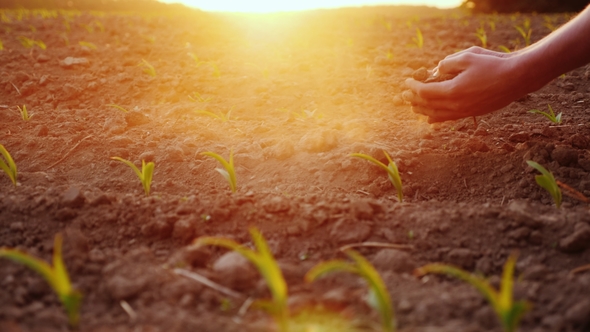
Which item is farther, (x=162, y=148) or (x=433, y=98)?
(x=162, y=148)

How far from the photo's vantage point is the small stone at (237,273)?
1254mm

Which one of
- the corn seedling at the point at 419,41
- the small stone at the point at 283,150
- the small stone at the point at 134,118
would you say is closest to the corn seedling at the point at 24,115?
the small stone at the point at 134,118

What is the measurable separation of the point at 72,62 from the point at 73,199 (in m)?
2.96

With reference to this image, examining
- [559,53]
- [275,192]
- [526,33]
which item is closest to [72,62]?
[275,192]

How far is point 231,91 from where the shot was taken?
3510 mm

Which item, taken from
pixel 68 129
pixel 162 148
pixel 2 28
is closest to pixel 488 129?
pixel 162 148

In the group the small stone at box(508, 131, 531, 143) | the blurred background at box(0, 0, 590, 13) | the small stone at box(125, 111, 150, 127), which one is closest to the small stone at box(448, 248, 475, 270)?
the small stone at box(508, 131, 531, 143)

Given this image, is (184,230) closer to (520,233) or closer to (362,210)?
(362,210)

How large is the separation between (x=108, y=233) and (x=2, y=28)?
6284 mm

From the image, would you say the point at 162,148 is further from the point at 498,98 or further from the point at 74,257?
the point at 498,98

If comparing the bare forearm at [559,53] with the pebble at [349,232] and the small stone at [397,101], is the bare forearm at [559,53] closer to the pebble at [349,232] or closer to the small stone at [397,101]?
the pebble at [349,232]

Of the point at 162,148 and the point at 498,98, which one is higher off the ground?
the point at 498,98

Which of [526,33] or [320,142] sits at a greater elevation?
[526,33]

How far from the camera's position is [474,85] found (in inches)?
78.2
